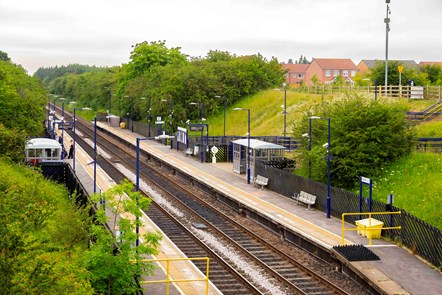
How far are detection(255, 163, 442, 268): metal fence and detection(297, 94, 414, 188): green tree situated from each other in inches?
61.6

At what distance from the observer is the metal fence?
23.0 m

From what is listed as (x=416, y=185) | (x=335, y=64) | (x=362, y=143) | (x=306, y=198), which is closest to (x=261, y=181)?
(x=306, y=198)

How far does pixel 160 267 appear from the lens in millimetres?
22984

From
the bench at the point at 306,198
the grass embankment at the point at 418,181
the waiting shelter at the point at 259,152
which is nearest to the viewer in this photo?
the grass embankment at the point at 418,181

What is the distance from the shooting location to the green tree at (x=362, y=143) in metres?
33.7

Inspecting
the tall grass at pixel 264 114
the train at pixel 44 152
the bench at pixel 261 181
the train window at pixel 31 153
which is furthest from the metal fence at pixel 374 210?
the tall grass at pixel 264 114

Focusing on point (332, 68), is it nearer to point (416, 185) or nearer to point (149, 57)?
point (149, 57)

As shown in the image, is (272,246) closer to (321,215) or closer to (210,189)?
(321,215)

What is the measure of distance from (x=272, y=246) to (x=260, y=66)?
212 ft

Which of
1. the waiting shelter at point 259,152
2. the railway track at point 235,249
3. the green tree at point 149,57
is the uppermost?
the green tree at point 149,57

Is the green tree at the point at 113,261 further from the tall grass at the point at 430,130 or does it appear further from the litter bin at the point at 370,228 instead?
the tall grass at the point at 430,130

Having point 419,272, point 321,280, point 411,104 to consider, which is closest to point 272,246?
point 321,280

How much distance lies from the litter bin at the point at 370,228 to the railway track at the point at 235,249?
3.54 m

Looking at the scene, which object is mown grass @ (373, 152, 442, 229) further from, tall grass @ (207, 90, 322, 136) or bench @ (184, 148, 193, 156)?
tall grass @ (207, 90, 322, 136)
